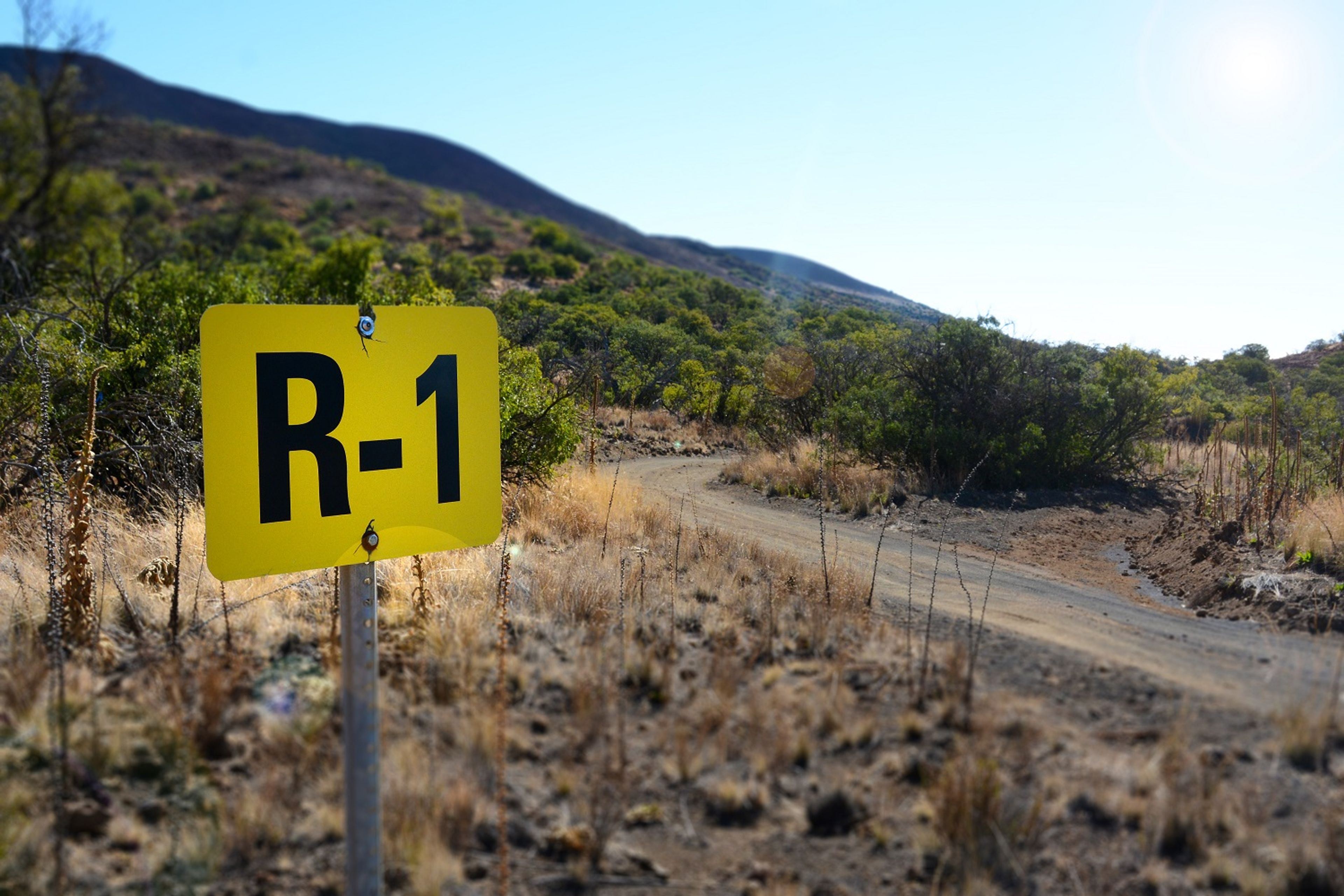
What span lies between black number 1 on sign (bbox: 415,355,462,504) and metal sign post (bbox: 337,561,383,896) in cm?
31

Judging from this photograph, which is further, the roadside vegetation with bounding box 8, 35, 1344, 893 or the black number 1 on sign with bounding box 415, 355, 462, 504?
the roadside vegetation with bounding box 8, 35, 1344, 893

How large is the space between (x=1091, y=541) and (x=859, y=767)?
7835 mm

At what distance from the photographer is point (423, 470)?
8.30 feet

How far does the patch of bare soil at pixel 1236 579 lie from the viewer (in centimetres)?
569

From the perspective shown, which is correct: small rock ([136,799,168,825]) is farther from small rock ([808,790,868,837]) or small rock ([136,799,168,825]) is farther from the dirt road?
the dirt road

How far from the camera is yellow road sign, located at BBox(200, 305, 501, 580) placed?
7.37 feet

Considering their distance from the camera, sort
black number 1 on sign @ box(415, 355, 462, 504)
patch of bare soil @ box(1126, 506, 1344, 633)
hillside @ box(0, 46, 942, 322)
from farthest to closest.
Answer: hillside @ box(0, 46, 942, 322) → patch of bare soil @ box(1126, 506, 1344, 633) → black number 1 on sign @ box(415, 355, 462, 504)

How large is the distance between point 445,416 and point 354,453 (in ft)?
0.98

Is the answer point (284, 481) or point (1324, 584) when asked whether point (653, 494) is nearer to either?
point (1324, 584)

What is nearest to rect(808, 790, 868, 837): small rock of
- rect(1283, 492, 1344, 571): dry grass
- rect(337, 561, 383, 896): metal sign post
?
rect(337, 561, 383, 896): metal sign post

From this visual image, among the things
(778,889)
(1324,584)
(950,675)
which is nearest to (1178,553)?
(1324,584)

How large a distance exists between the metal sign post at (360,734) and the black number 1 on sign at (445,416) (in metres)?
0.31

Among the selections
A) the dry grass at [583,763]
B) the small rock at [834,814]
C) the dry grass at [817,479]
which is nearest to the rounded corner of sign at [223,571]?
the dry grass at [583,763]

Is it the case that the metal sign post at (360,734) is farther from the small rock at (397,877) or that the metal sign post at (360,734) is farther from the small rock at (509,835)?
the small rock at (509,835)
